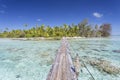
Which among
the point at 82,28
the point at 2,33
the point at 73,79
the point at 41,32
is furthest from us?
the point at 2,33

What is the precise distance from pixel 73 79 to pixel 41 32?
46284 mm

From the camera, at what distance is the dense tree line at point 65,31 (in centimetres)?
4950

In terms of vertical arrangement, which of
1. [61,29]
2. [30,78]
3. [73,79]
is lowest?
[30,78]

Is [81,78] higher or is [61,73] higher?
[61,73]

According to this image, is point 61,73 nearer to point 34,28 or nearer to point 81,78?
point 81,78

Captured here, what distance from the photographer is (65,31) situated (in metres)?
A: 51.1

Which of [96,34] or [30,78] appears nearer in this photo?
[30,78]

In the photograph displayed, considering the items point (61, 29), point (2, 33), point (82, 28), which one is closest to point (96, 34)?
point (82, 28)

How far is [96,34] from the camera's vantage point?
5778cm

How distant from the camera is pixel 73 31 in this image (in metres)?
51.7

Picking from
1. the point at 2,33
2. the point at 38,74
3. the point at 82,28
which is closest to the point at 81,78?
the point at 38,74

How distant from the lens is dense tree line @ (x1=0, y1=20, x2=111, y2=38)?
49.5 metres

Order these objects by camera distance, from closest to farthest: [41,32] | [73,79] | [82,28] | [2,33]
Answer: [73,79] → [41,32] → [82,28] → [2,33]

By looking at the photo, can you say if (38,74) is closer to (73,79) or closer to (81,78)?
(81,78)
